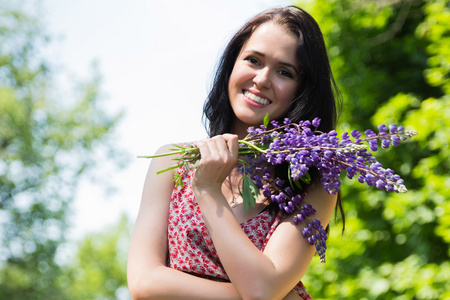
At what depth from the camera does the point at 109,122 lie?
21562 mm

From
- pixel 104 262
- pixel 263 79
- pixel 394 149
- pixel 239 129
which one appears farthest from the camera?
pixel 104 262

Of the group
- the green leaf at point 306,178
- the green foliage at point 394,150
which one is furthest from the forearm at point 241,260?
the green foliage at point 394,150

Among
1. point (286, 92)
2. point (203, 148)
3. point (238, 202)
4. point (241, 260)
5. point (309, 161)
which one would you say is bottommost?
point (241, 260)

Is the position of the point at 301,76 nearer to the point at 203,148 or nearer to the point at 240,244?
the point at 203,148

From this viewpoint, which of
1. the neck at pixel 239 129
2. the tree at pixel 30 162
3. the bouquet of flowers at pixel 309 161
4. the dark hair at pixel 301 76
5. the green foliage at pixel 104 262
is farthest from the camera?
the green foliage at pixel 104 262

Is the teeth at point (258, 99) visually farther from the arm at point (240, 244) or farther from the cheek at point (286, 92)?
the arm at point (240, 244)

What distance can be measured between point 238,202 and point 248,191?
0.36 meters

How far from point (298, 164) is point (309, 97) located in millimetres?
638

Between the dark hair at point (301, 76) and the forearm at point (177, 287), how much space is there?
78 cm

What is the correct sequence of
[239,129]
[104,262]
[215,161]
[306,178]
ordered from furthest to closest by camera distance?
[104,262], [239,129], [306,178], [215,161]

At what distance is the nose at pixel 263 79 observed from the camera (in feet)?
8.30

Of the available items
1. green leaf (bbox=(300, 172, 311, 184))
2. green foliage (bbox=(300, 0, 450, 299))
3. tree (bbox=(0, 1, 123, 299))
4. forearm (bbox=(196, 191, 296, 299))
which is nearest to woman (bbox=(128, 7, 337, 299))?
forearm (bbox=(196, 191, 296, 299))

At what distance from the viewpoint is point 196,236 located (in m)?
2.42

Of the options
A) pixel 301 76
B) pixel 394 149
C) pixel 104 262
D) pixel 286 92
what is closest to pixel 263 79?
pixel 286 92
